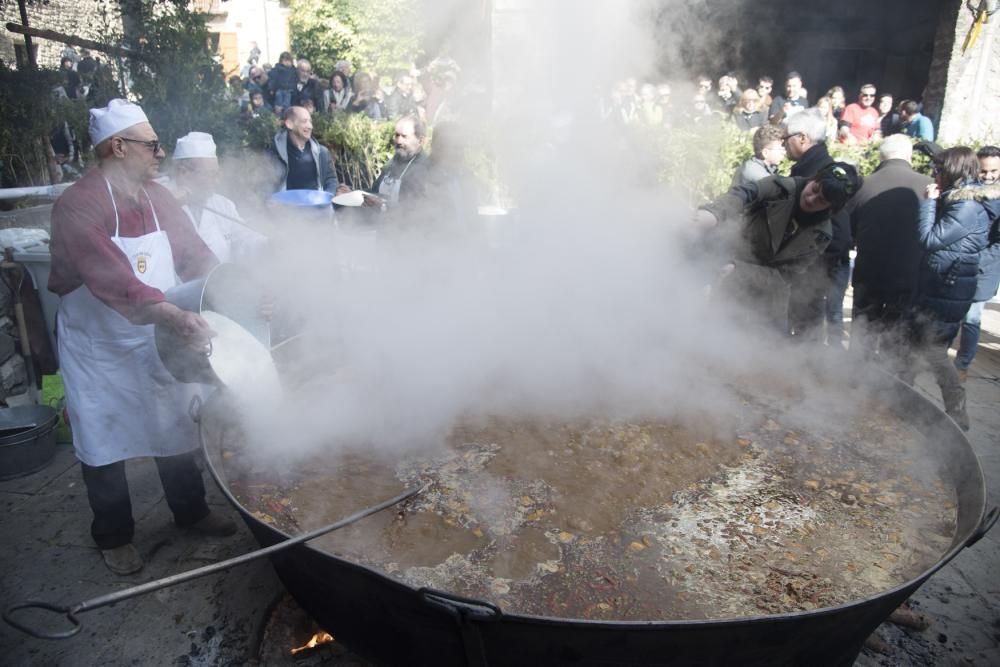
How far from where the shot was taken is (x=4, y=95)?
578 centimetres

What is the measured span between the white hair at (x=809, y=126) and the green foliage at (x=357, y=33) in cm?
369

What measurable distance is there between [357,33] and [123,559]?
14.9m

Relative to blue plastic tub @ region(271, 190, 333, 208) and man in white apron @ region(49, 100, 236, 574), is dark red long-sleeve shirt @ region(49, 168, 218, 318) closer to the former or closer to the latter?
man in white apron @ region(49, 100, 236, 574)

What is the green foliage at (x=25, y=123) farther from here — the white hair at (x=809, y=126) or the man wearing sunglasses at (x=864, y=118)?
the man wearing sunglasses at (x=864, y=118)

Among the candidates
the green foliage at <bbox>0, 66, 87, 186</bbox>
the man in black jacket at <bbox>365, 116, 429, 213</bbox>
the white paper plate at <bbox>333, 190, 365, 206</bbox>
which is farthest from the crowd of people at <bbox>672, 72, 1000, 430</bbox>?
the green foliage at <bbox>0, 66, 87, 186</bbox>

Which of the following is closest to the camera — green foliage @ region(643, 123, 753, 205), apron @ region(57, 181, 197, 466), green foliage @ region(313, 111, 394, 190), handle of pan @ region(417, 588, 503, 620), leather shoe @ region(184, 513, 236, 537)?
handle of pan @ region(417, 588, 503, 620)

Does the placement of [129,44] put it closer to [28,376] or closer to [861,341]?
[28,376]

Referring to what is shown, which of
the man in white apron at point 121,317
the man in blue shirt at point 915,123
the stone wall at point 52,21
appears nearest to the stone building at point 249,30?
the stone wall at point 52,21

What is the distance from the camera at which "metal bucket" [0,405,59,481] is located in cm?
373

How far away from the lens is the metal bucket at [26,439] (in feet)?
12.2

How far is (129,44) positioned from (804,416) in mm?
6669

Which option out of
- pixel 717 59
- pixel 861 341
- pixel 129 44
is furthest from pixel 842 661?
pixel 717 59

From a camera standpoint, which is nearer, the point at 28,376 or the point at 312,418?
the point at 312,418

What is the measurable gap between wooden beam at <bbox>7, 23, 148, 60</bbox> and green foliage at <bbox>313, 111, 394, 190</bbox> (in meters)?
3.00
